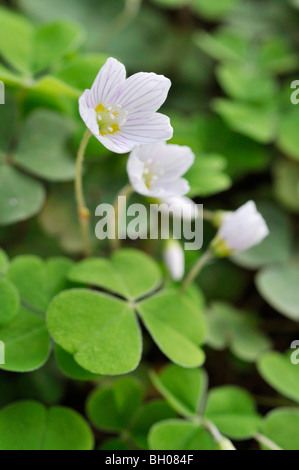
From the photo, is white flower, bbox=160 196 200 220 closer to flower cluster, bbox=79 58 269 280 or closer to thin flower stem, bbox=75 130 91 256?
flower cluster, bbox=79 58 269 280

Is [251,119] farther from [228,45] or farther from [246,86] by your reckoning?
[228,45]

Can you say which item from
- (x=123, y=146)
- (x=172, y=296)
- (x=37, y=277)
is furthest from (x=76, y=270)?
(x=123, y=146)

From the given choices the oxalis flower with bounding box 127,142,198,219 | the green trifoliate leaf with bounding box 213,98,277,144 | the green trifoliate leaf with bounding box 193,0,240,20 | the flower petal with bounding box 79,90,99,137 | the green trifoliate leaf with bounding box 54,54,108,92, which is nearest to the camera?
the flower petal with bounding box 79,90,99,137

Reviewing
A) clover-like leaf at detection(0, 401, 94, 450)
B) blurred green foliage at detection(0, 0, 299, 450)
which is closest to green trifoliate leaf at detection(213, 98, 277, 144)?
blurred green foliage at detection(0, 0, 299, 450)

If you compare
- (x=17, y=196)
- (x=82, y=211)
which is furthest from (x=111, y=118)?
(x=17, y=196)
